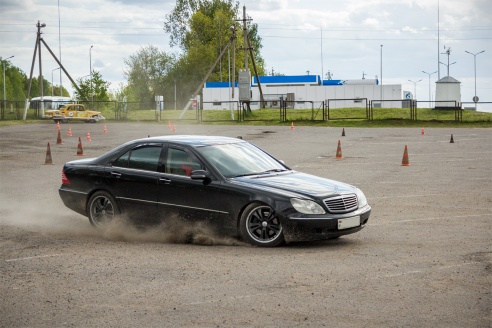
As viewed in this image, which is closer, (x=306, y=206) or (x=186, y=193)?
(x=306, y=206)

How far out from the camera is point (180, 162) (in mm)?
10414

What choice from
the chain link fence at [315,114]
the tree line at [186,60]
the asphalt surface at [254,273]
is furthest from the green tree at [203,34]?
the asphalt surface at [254,273]

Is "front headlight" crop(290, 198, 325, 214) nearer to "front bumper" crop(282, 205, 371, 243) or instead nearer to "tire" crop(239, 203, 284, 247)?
"front bumper" crop(282, 205, 371, 243)

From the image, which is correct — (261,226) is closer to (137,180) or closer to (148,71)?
(137,180)

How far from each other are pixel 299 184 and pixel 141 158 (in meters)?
2.34

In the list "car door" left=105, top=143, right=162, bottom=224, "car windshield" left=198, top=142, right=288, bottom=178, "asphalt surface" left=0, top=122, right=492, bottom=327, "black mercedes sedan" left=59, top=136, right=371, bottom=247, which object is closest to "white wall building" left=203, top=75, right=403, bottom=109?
"asphalt surface" left=0, top=122, right=492, bottom=327

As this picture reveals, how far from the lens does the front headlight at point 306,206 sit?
9.41 metres

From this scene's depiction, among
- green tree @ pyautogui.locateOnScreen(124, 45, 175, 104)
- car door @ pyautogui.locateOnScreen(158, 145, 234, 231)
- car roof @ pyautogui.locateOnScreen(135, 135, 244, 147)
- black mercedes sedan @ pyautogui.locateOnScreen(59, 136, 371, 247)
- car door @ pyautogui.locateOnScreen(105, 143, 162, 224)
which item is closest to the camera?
black mercedes sedan @ pyautogui.locateOnScreen(59, 136, 371, 247)

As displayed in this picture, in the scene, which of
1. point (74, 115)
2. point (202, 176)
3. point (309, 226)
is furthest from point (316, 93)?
point (309, 226)

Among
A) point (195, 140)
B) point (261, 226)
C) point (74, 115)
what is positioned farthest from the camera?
point (74, 115)

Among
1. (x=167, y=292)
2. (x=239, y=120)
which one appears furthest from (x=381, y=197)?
(x=239, y=120)

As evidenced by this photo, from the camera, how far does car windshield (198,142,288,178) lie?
10245 mm

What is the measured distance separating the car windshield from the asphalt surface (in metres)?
0.96

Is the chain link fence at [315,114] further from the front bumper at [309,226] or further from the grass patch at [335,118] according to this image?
the front bumper at [309,226]
